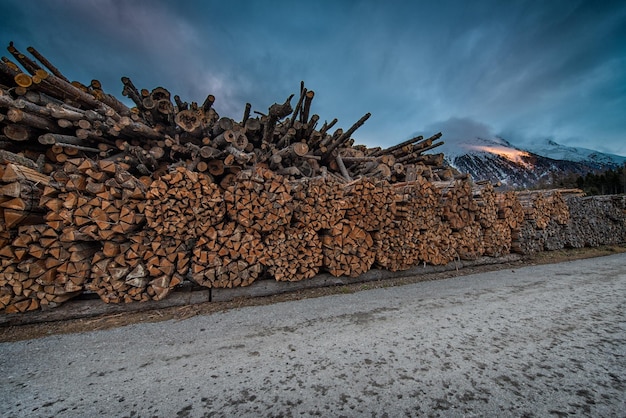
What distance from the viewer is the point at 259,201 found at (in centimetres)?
435

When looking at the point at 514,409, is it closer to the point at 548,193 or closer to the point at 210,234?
the point at 210,234

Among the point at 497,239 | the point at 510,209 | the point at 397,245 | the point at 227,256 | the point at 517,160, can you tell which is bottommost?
the point at 497,239

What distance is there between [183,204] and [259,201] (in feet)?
3.78

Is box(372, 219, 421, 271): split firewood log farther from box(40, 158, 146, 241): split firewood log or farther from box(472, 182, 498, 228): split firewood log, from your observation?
box(40, 158, 146, 241): split firewood log

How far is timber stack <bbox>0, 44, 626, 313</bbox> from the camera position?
11.4ft

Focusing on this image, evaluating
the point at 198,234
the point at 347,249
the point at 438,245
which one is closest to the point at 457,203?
the point at 438,245

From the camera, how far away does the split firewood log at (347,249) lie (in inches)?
192

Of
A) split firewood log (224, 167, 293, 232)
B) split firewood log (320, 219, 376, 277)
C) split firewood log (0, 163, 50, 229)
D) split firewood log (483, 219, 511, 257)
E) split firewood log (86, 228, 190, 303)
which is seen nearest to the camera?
split firewood log (0, 163, 50, 229)

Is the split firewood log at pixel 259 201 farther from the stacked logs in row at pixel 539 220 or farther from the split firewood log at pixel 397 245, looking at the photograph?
the stacked logs in row at pixel 539 220

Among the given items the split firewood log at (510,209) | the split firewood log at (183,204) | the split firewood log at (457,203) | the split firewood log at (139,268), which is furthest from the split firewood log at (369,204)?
the split firewood log at (510,209)

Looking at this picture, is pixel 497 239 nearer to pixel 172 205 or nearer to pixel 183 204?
pixel 183 204

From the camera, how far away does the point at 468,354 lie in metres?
2.50

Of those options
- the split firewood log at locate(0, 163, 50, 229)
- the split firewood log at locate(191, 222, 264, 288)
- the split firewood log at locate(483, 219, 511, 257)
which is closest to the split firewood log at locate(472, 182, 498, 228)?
the split firewood log at locate(483, 219, 511, 257)

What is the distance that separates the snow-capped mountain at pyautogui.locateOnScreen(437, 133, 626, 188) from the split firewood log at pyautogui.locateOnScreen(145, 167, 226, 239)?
556ft
